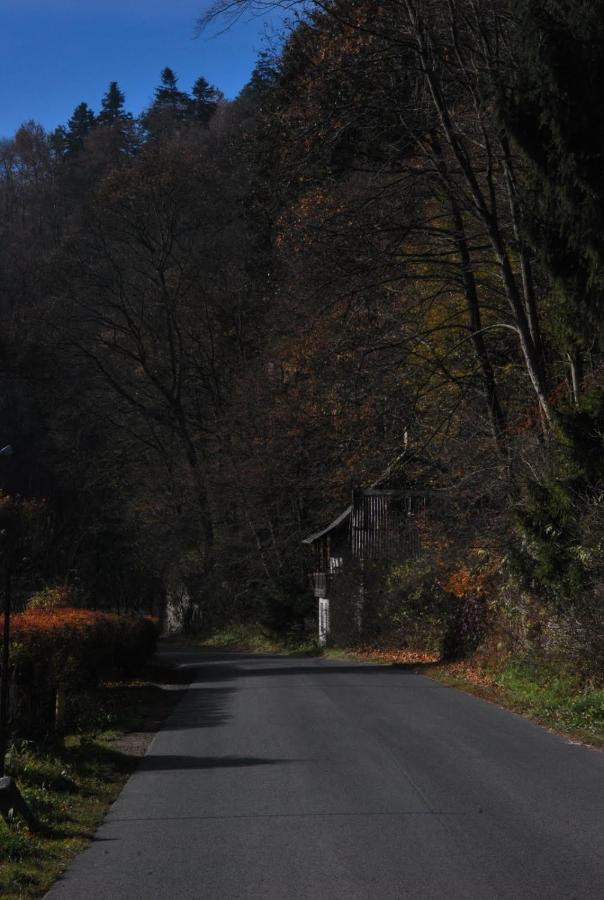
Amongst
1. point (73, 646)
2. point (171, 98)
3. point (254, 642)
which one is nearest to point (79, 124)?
point (171, 98)

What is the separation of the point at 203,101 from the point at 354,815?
3658 inches

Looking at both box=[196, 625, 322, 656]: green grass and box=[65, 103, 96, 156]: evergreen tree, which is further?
box=[65, 103, 96, 156]: evergreen tree

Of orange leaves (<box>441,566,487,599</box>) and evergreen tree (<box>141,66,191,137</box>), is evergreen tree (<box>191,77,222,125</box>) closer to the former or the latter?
evergreen tree (<box>141,66,191,137</box>)

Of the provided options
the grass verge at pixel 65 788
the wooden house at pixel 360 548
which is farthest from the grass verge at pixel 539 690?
the wooden house at pixel 360 548

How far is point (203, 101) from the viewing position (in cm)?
9412

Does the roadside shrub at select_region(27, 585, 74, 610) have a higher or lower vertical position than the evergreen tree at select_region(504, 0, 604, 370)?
lower

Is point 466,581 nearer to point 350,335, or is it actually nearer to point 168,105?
point 350,335

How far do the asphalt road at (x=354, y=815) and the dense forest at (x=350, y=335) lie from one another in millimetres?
3016

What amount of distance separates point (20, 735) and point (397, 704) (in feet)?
21.5

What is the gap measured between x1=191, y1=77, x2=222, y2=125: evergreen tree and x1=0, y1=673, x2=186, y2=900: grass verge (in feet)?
251

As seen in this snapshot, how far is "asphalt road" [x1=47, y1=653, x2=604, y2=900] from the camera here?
638 centimetres

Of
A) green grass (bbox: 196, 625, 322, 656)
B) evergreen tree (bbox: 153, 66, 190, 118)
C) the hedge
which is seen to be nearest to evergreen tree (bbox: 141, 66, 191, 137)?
evergreen tree (bbox: 153, 66, 190, 118)

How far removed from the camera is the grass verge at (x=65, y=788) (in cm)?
687

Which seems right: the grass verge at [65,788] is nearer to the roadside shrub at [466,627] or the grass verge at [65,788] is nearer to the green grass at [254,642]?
the roadside shrub at [466,627]
